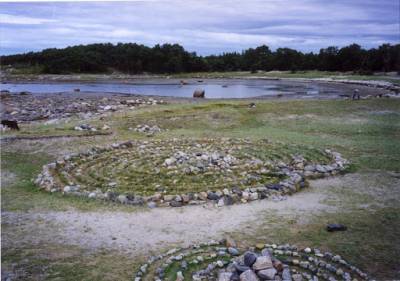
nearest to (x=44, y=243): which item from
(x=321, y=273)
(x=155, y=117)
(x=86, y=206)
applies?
(x=86, y=206)

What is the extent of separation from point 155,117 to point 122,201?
14983 millimetres

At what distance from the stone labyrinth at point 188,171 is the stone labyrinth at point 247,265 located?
9.76 feet

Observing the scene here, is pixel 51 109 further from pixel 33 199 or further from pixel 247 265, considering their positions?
pixel 247 265

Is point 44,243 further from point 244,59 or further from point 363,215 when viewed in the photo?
point 244,59

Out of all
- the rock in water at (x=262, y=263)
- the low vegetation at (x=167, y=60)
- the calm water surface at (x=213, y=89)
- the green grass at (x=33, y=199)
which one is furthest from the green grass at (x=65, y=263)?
the low vegetation at (x=167, y=60)

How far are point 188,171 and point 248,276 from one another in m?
7.37

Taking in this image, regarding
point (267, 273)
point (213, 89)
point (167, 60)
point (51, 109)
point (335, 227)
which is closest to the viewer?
point (267, 273)

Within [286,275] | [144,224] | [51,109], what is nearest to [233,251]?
[286,275]

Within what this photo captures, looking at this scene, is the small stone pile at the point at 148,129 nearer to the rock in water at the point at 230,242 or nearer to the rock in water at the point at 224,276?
the rock in water at the point at 230,242

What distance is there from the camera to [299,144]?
1880 centimetres

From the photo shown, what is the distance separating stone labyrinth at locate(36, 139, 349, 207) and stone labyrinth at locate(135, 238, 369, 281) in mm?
2974

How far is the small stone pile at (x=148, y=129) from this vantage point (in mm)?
22234

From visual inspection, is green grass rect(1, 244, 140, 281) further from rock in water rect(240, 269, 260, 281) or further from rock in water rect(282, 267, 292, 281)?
rock in water rect(282, 267, 292, 281)

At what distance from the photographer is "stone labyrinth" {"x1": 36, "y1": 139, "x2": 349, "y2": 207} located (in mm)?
12234
